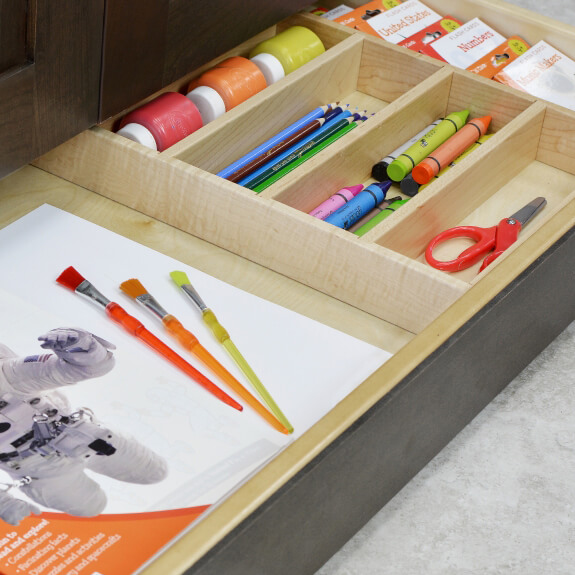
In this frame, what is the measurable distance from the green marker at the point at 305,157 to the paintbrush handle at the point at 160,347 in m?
0.21

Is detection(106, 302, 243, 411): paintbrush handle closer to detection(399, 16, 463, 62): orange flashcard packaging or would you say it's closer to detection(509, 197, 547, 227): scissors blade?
detection(509, 197, 547, 227): scissors blade

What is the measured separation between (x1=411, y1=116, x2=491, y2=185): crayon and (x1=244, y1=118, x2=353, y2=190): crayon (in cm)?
9

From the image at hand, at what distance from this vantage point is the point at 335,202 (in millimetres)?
1002

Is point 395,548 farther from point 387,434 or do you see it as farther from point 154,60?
point 154,60

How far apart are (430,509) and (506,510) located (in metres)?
0.06

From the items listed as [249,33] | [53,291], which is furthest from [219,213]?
[249,33]

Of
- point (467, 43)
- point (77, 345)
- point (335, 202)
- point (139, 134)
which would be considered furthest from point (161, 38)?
point (467, 43)

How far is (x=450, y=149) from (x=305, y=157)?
0.15 metres

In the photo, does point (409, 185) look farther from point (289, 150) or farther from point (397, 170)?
point (289, 150)

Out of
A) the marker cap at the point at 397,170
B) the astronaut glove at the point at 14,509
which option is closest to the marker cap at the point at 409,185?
the marker cap at the point at 397,170

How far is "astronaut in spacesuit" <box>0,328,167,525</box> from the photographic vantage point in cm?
70

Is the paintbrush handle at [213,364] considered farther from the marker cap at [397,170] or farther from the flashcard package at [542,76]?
the flashcard package at [542,76]

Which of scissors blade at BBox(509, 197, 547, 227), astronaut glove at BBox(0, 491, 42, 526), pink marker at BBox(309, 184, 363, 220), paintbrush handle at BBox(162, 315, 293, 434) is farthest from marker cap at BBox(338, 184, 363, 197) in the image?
astronaut glove at BBox(0, 491, 42, 526)

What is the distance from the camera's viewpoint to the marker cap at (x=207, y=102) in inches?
41.8
